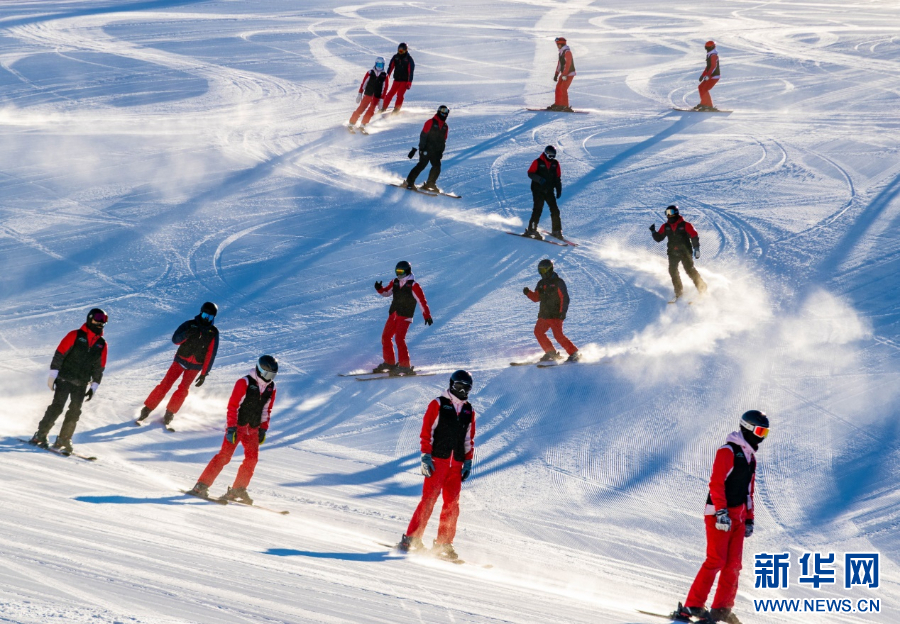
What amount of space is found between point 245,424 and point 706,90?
1568 cm

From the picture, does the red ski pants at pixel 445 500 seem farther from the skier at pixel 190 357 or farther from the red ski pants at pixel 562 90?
the red ski pants at pixel 562 90

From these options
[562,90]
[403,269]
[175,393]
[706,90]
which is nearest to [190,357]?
[175,393]

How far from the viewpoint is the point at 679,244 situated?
12664 millimetres

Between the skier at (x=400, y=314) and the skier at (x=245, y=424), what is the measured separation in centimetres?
300

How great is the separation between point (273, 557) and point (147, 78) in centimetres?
1874

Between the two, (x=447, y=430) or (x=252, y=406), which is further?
(x=252, y=406)

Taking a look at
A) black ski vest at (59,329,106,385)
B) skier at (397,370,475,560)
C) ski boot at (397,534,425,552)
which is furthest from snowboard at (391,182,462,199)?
ski boot at (397,534,425,552)

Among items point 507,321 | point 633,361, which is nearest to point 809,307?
point 633,361

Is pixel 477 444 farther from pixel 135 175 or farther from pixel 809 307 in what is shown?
pixel 135 175

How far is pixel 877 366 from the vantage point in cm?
1132

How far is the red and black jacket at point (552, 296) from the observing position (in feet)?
36.0

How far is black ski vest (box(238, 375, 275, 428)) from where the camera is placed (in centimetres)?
776

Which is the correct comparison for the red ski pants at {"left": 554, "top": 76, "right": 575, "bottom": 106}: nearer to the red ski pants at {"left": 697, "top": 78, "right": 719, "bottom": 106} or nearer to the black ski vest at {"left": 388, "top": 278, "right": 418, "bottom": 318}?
the red ski pants at {"left": 697, "top": 78, "right": 719, "bottom": 106}

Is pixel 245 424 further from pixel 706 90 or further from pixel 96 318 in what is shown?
pixel 706 90
